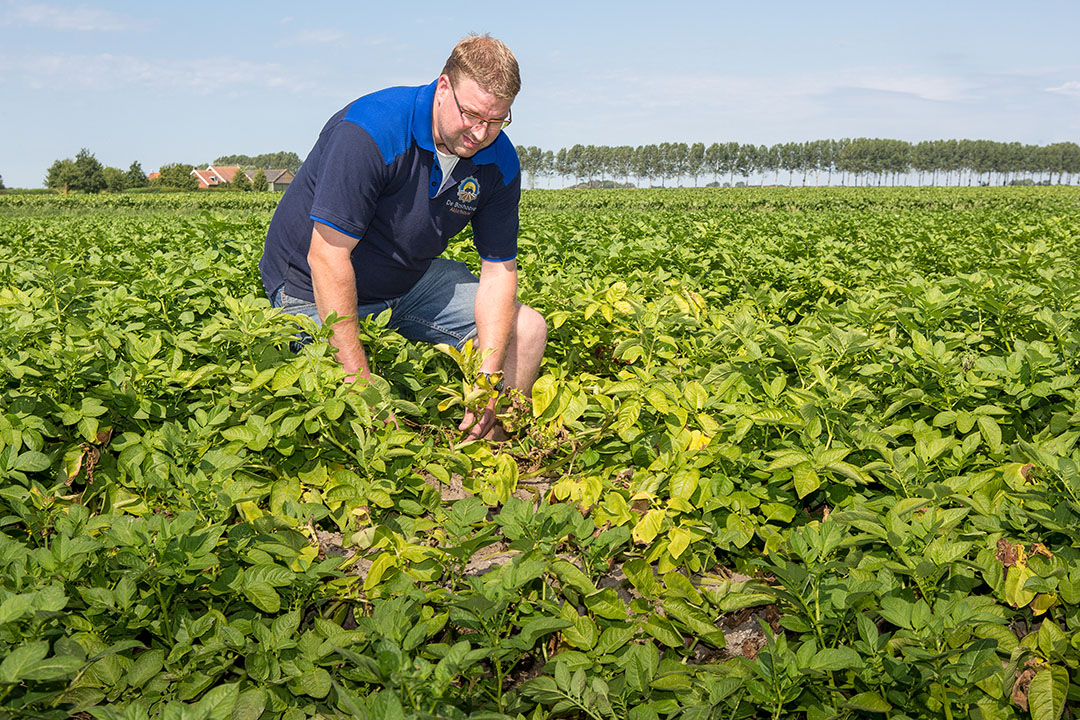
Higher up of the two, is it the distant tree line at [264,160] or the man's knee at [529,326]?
the distant tree line at [264,160]

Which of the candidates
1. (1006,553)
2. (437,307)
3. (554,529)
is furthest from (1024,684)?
(437,307)

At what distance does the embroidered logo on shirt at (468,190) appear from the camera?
3090 mm

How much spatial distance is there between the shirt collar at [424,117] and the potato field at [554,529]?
77cm

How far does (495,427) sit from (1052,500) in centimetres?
198

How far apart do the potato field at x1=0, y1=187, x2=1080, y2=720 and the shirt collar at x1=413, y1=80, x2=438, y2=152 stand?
2.53 ft

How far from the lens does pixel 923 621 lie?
1631 mm

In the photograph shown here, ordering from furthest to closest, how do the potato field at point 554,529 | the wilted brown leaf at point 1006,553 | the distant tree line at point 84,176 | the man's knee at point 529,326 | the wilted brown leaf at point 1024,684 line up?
the distant tree line at point 84,176
the man's knee at point 529,326
the wilted brown leaf at point 1006,553
the wilted brown leaf at point 1024,684
the potato field at point 554,529

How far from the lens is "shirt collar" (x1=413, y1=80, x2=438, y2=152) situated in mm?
2904

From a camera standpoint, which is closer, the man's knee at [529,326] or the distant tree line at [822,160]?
the man's knee at [529,326]

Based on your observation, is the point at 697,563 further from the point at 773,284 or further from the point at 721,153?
the point at 721,153

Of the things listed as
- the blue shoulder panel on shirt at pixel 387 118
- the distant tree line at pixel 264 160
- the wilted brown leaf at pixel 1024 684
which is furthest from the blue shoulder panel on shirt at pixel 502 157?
the distant tree line at pixel 264 160

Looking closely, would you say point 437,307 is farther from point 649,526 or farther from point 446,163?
point 649,526

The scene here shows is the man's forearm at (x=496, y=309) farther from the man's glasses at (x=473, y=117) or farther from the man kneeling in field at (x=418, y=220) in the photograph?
the man's glasses at (x=473, y=117)

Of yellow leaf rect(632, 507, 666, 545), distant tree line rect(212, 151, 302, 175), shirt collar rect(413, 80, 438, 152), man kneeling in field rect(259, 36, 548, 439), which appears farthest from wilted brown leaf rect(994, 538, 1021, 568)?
distant tree line rect(212, 151, 302, 175)
